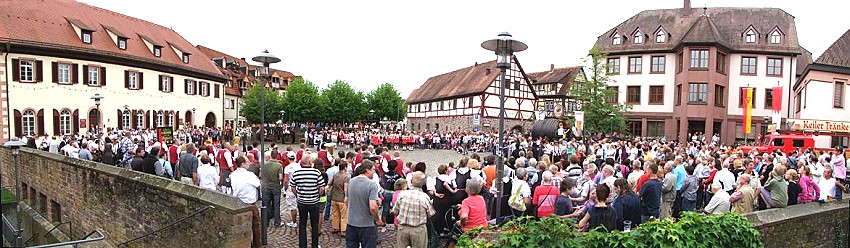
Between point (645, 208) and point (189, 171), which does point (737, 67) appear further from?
point (189, 171)

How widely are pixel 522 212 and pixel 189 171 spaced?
7756 mm

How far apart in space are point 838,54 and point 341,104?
4337 cm

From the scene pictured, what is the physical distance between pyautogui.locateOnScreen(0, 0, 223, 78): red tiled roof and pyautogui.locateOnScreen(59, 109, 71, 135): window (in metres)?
4.16

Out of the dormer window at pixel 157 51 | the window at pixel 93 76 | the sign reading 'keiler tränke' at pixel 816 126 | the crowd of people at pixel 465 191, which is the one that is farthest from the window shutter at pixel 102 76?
the sign reading 'keiler tränke' at pixel 816 126

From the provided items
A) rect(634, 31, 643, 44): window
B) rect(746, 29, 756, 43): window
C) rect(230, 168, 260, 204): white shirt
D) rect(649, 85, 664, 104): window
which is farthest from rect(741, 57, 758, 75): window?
rect(230, 168, 260, 204): white shirt

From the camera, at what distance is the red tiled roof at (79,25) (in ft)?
96.7

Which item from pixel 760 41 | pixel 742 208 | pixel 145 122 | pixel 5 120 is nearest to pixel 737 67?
pixel 760 41

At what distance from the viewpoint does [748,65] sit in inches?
1550

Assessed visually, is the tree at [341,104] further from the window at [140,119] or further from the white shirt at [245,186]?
the white shirt at [245,186]

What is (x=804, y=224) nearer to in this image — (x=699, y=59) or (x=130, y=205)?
(x=130, y=205)

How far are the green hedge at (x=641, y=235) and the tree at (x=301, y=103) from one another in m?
49.4

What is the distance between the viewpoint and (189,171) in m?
11.4

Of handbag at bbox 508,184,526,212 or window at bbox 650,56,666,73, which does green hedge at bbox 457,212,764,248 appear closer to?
handbag at bbox 508,184,526,212

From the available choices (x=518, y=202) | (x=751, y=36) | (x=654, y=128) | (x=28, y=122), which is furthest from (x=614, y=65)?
(x=28, y=122)
